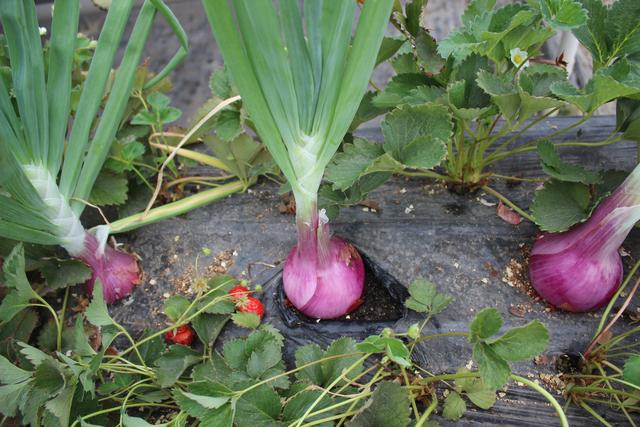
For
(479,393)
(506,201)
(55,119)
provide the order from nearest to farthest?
(479,393), (55,119), (506,201)

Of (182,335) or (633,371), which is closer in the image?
(633,371)

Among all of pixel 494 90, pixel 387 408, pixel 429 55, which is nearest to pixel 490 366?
pixel 387 408

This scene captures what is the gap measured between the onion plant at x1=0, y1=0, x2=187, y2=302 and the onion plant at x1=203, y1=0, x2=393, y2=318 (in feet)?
0.74

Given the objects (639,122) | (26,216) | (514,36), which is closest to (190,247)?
(26,216)

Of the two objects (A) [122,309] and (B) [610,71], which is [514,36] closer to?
(B) [610,71]

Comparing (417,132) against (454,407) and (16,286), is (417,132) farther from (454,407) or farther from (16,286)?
(16,286)

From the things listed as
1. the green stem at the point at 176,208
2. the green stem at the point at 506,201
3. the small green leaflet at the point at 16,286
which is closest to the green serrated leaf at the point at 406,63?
the green stem at the point at 506,201

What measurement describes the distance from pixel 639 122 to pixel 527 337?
1.23 ft

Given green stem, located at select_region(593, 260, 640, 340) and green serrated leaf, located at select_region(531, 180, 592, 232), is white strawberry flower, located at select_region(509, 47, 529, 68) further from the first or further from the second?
green stem, located at select_region(593, 260, 640, 340)

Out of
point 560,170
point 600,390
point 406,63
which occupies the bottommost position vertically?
point 600,390

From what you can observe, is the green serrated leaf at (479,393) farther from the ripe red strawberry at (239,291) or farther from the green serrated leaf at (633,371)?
the ripe red strawberry at (239,291)

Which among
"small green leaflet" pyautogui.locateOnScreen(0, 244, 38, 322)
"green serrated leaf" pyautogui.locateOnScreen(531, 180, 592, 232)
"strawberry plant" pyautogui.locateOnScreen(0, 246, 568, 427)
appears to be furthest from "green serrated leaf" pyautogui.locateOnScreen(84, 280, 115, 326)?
"green serrated leaf" pyautogui.locateOnScreen(531, 180, 592, 232)

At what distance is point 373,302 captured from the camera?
88 centimetres

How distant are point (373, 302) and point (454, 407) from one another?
223 mm
